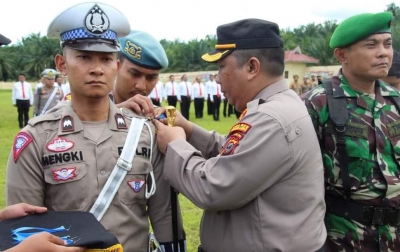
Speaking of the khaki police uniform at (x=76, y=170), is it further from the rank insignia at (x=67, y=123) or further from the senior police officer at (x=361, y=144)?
the senior police officer at (x=361, y=144)

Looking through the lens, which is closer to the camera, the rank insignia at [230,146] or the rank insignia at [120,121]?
the rank insignia at [230,146]

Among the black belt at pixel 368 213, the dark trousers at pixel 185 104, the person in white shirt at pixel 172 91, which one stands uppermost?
the black belt at pixel 368 213

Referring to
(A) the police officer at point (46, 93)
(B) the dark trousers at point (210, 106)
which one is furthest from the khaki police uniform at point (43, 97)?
(B) the dark trousers at point (210, 106)

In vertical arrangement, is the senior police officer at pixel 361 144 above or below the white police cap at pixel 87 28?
below

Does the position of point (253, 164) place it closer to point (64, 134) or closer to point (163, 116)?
point (163, 116)

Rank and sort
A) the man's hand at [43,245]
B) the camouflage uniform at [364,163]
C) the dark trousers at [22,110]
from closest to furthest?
1. the man's hand at [43,245]
2. the camouflage uniform at [364,163]
3. the dark trousers at [22,110]

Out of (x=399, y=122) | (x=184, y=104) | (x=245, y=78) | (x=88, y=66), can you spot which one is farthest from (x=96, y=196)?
(x=184, y=104)

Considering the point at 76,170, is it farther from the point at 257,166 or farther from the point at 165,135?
the point at 257,166

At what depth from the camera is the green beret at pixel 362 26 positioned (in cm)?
277

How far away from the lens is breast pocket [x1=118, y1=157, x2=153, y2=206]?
2156 mm

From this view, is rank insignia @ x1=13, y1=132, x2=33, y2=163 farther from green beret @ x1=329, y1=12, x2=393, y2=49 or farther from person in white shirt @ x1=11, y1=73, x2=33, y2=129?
person in white shirt @ x1=11, y1=73, x2=33, y2=129

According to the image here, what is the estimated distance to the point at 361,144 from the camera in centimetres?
270

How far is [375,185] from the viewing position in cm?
270

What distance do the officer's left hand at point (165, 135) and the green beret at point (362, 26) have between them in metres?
1.29
